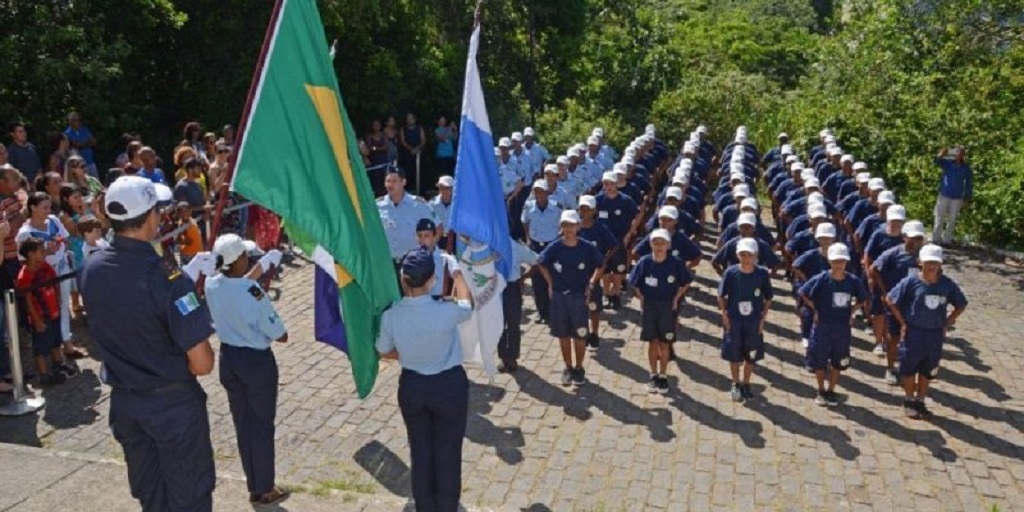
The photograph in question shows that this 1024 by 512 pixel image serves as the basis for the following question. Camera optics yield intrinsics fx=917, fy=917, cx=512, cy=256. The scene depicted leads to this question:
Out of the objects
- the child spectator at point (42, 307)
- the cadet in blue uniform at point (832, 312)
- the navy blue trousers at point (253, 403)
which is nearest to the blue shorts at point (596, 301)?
the cadet in blue uniform at point (832, 312)

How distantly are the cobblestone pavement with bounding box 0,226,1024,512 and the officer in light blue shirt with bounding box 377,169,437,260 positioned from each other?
1.33 meters

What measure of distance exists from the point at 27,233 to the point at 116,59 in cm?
752

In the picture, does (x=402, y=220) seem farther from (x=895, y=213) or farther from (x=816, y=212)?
(x=895, y=213)

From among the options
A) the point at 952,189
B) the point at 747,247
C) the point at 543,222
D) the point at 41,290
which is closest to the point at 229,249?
the point at 41,290

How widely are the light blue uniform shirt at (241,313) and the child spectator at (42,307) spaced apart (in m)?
3.14

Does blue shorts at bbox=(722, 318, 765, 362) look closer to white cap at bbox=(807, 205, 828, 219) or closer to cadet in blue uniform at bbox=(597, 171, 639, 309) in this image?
white cap at bbox=(807, 205, 828, 219)

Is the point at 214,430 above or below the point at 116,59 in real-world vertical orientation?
below

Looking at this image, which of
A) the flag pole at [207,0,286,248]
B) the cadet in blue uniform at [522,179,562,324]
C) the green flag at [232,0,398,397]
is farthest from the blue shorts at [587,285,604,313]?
the flag pole at [207,0,286,248]

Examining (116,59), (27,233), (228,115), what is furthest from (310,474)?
(228,115)

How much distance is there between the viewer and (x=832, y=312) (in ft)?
29.1

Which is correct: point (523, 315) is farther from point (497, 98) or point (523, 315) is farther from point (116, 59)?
point (497, 98)

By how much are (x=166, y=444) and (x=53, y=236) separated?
213 inches

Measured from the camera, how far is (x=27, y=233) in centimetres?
888

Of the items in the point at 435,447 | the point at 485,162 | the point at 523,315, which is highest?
the point at 485,162
